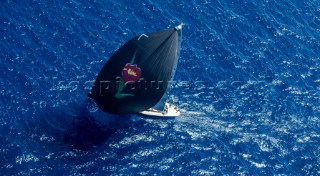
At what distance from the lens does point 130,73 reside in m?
80.6

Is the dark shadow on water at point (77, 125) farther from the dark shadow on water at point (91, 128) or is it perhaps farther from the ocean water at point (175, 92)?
the ocean water at point (175, 92)

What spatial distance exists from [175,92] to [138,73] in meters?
14.3

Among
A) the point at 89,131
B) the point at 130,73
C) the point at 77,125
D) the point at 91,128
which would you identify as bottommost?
the point at 89,131

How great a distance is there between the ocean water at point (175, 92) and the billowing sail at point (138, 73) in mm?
5346

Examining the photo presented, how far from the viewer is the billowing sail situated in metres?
80.0

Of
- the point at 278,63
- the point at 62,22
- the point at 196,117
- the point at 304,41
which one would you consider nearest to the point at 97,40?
the point at 62,22

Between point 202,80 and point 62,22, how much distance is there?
30953 millimetres

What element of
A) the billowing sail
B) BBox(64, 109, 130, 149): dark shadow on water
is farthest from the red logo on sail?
BBox(64, 109, 130, 149): dark shadow on water

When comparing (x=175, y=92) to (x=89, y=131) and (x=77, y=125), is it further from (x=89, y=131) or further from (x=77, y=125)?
(x=77, y=125)

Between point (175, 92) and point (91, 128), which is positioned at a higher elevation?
point (175, 92)

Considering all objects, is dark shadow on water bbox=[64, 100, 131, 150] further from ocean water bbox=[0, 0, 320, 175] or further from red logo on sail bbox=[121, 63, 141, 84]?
red logo on sail bbox=[121, 63, 141, 84]

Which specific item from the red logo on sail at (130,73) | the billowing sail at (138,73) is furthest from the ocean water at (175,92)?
the red logo on sail at (130,73)

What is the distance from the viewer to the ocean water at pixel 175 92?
266 feet

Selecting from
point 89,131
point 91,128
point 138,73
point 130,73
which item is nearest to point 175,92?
point 138,73
